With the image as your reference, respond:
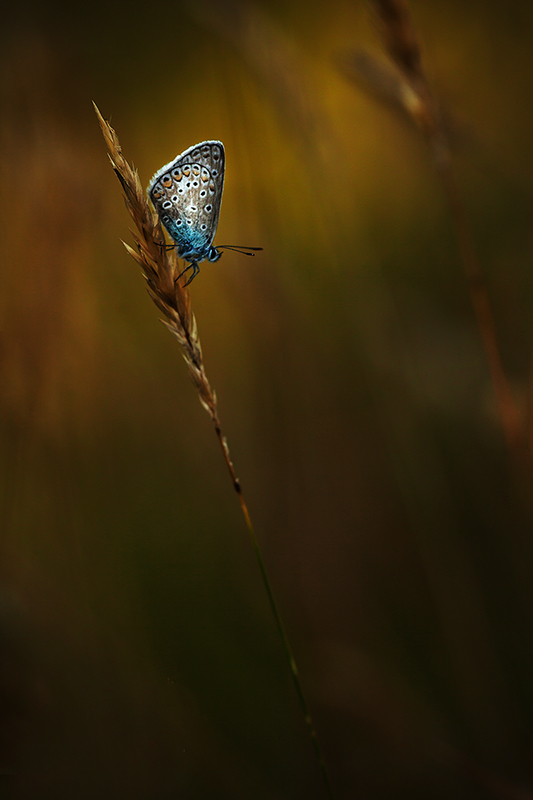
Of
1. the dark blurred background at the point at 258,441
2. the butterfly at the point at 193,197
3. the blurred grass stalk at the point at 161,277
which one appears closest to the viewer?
the blurred grass stalk at the point at 161,277

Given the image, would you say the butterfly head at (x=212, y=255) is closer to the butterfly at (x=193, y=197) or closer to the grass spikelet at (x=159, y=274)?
the butterfly at (x=193, y=197)

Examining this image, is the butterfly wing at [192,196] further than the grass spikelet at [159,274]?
Yes

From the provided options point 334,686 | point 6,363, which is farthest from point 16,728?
point 6,363

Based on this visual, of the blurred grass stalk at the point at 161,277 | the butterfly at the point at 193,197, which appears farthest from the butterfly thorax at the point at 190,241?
the blurred grass stalk at the point at 161,277

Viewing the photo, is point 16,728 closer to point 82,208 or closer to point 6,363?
point 6,363

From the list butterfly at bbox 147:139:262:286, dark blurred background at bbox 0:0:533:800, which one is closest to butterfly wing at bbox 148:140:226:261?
butterfly at bbox 147:139:262:286

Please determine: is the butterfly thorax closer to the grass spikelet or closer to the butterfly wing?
the butterfly wing

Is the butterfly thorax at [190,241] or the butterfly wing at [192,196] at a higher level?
the butterfly wing at [192,196]

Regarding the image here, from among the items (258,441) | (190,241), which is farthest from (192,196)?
(258,441)
